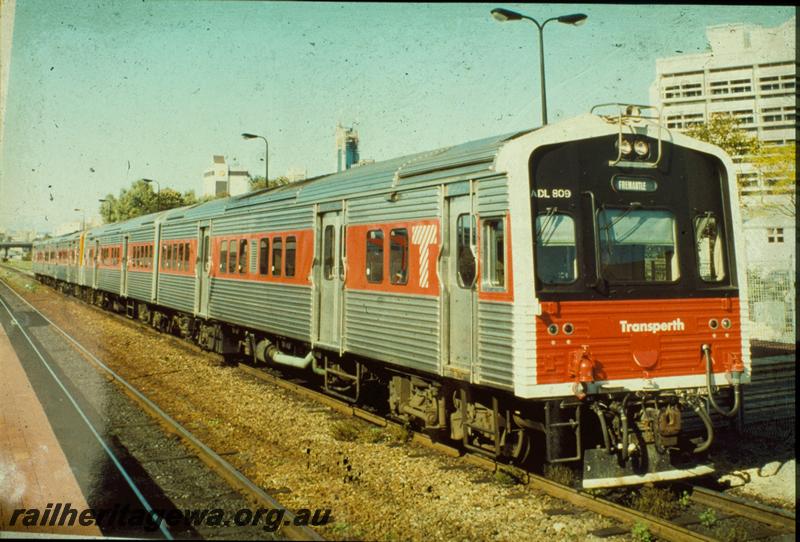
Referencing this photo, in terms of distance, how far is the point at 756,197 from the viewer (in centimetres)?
2128

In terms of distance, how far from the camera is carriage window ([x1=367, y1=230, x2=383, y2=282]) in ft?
28.3

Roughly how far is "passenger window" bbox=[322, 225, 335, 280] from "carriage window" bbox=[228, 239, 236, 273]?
13.8 ft

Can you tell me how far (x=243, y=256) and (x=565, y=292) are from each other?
8.56 m

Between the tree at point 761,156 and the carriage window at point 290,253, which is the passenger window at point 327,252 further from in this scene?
the tree at point 761,156

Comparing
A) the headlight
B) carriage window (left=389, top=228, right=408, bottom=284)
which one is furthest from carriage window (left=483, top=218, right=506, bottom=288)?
the headlight

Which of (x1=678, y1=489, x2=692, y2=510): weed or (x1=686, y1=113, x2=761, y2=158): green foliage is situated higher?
(x1=686, y1=113, x2=761, y2=158): green foliage

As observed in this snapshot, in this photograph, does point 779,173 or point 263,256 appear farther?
point 779,173

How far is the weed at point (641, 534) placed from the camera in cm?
538

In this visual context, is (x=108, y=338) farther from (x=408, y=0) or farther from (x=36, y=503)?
(x=408, y=0)

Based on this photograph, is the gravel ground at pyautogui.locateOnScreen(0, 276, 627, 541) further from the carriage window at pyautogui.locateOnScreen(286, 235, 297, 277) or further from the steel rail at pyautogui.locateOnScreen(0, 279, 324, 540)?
the carriage window at pyautogui.locateOnScreen(286, 235, 297, 277)

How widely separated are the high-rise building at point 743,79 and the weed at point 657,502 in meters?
4.09

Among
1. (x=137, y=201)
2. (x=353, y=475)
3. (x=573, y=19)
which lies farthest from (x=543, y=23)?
(x=137, y=201)

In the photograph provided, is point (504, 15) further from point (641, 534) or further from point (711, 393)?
point (641, 534)

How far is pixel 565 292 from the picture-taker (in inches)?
244
